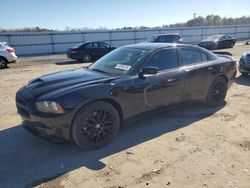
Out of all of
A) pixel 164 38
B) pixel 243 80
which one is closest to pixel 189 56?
pixel 243 80

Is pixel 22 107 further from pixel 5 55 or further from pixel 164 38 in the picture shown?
pixel 164 38

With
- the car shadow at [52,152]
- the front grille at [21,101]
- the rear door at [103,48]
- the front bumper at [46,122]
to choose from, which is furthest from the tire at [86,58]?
the front bumper at [46,122]

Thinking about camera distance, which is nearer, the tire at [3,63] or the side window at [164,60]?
the side window at [164,60]

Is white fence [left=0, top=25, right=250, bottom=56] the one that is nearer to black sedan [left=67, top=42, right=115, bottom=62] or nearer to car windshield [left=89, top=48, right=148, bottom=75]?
black sedan [left=67, top=42, right=115, bottom=62]

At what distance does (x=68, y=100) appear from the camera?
3.95 m

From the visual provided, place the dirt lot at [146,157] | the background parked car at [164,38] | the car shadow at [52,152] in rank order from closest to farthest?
the dirt lot at [146,157], the car shadow at [52,152], the background parked car at [164,38]

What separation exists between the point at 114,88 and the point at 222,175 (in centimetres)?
202

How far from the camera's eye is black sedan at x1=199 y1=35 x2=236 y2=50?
24.5m

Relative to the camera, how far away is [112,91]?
14.2 ft

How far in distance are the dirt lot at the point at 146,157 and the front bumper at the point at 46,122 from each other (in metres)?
0.36

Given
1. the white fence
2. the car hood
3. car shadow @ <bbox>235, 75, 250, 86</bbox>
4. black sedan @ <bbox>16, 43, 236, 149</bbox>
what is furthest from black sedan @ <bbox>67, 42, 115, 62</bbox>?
the car hood

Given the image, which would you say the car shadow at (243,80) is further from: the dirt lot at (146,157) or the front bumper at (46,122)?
the front bumper at (46,122)

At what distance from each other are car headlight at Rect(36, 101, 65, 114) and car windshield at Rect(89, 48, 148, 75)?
1.34m

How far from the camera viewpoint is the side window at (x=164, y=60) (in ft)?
16.6
